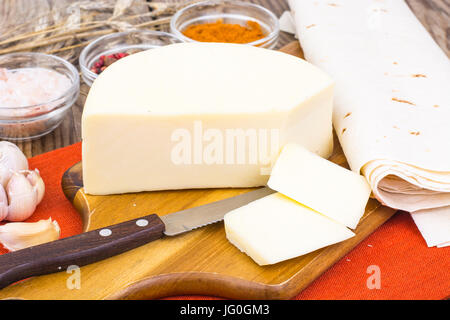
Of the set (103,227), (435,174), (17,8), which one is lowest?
(17,8)

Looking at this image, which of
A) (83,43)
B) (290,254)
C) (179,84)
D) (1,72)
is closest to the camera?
(290,254)

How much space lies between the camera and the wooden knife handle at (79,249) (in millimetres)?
1278

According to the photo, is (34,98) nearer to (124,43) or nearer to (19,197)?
(19,197)

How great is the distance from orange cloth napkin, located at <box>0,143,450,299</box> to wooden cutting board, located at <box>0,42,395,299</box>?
0.03 metres

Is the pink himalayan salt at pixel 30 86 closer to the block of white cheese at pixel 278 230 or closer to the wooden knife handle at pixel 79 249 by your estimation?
the wooden knife handle at pixel 79 249

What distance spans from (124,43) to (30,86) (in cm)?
57

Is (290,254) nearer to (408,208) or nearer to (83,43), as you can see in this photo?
(408,208)

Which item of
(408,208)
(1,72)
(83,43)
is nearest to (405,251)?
(408,208)

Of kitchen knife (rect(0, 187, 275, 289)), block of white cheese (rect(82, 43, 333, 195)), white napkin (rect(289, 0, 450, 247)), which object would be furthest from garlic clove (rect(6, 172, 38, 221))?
white napkin (rect(289, 0, 450, 247))

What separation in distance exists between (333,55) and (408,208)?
2.25ft

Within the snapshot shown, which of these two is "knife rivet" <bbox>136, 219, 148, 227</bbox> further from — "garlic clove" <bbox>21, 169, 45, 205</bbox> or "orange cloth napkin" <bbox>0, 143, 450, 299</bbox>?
"garlic clove" <bbox>21, 169, 45, 205</bbox>

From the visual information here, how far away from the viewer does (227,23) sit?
104 inches

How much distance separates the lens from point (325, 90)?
1.71 meters

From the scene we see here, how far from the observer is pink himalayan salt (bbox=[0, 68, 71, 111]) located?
1.88 meters
